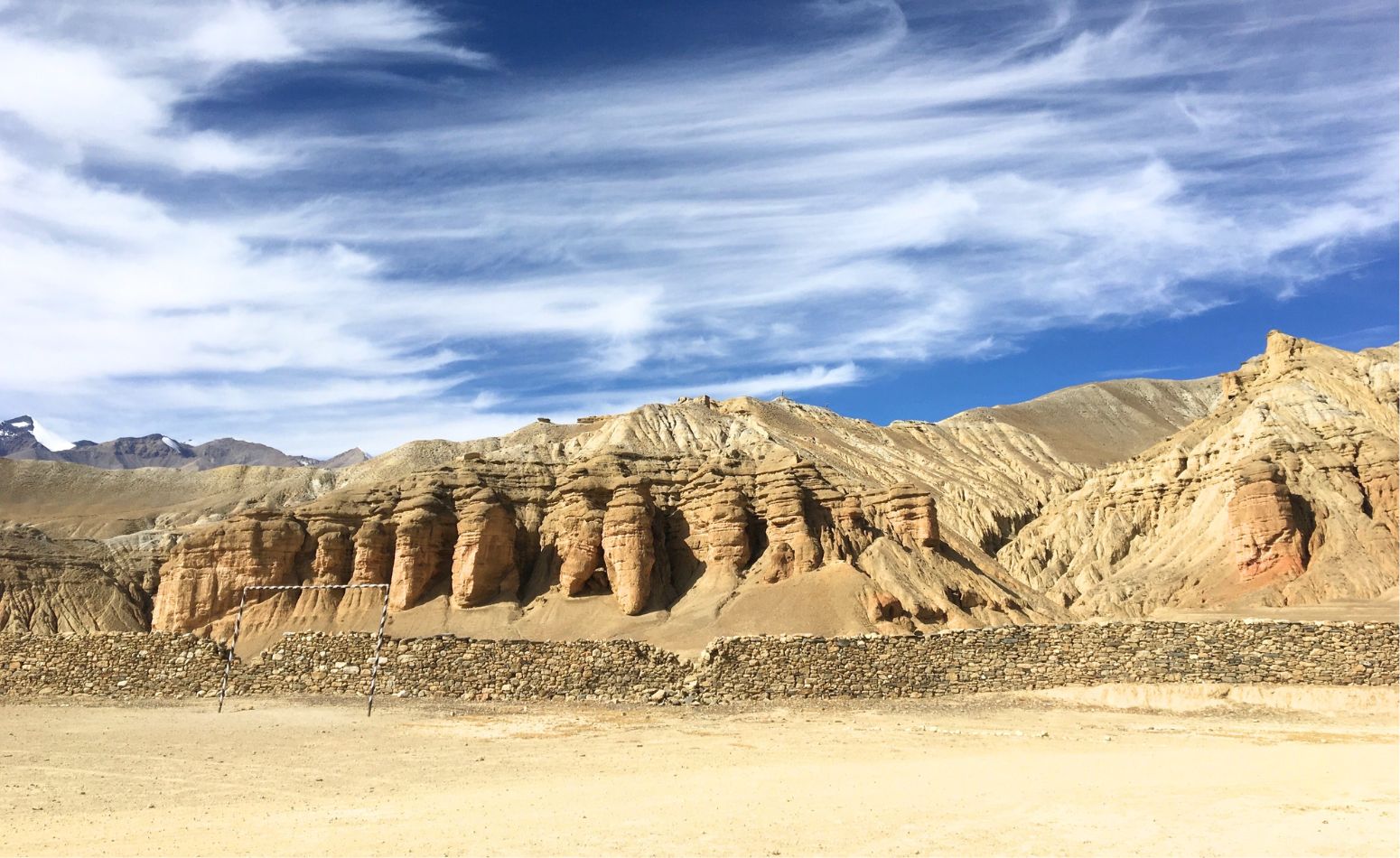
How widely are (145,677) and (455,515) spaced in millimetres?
24866

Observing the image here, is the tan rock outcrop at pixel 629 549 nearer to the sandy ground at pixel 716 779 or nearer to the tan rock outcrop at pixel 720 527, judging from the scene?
the tan rock outcrop at pixel 720 527

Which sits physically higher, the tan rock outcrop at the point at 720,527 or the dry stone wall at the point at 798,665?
the tan rock outcrop at the point at 720,527

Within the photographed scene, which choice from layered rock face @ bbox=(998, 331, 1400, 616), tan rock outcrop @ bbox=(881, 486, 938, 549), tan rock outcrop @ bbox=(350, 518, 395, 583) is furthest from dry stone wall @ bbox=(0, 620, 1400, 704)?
layered rock face @ bbox=(998, 331, 1400, 616)

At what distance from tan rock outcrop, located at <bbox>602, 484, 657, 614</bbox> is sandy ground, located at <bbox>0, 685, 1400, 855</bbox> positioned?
2190cm

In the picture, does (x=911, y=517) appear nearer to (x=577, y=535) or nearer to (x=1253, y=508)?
(x=577, y=535)

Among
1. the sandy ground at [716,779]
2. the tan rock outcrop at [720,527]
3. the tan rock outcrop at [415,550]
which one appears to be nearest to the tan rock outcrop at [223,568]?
the tan rock outcrop at [415,550]

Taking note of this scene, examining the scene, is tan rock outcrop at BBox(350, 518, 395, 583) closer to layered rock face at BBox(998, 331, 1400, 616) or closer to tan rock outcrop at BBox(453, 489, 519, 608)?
tan rock outcrop at BBox(453, 489, 519, 608)

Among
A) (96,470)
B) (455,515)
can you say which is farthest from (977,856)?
(96,470)

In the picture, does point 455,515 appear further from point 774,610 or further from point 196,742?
point 196,742

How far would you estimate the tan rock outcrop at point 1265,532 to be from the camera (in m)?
59.6

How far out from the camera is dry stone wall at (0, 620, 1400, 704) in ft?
78.7

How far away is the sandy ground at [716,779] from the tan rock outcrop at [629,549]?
21902 mm

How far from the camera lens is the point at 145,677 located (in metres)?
26.3

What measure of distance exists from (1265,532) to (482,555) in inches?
1824
